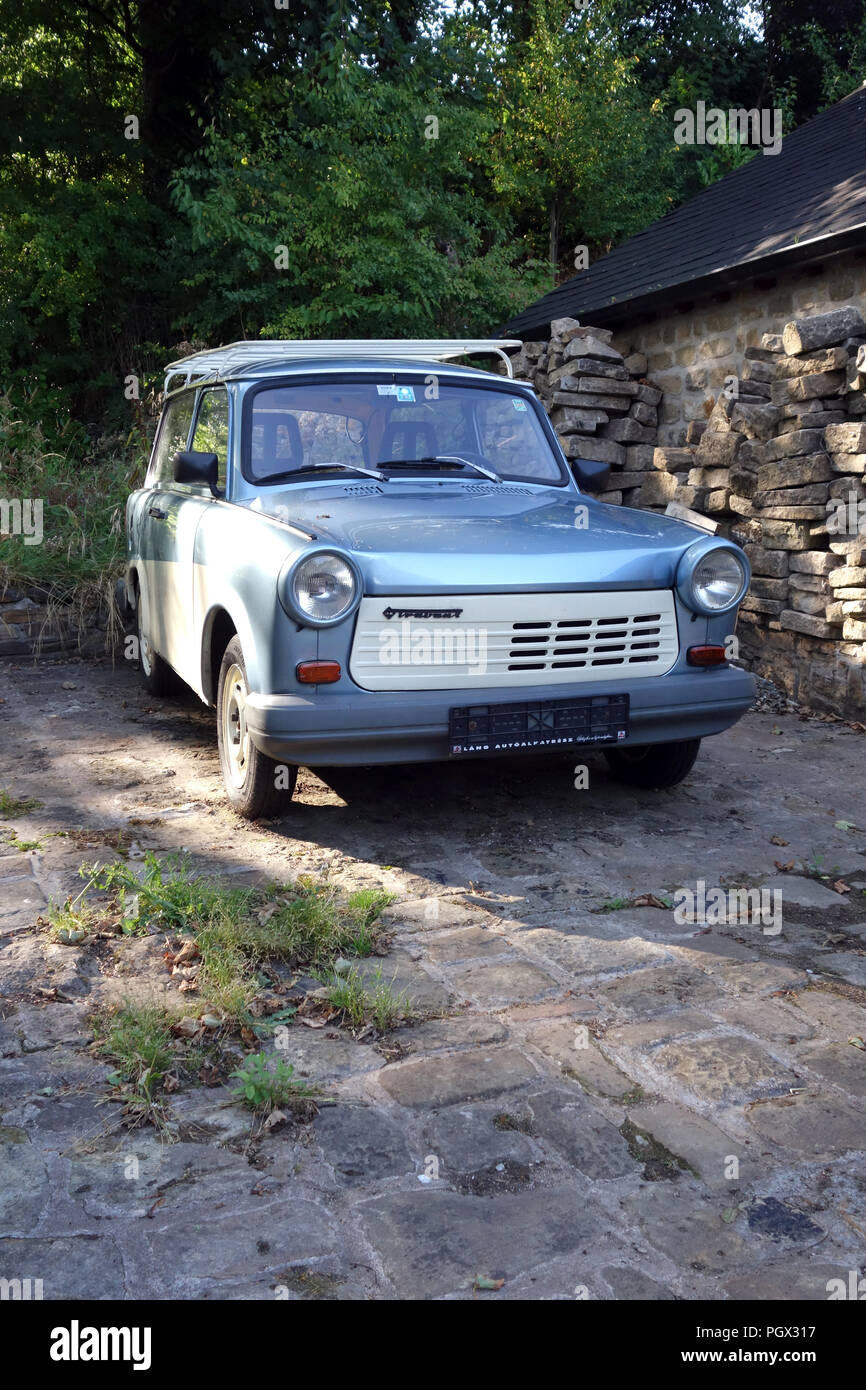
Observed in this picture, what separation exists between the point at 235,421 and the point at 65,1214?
375 cm

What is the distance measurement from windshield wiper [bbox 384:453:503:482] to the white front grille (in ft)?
4.27

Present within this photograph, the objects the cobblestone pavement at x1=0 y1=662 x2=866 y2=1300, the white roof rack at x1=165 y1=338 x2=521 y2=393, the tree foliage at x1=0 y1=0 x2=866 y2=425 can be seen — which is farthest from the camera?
the tree foliage at x1=0 y1=0 x2=866 y2=425


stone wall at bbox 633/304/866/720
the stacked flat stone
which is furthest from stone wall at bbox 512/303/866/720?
the stacked flat stone

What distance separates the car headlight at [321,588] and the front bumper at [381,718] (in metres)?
0.27

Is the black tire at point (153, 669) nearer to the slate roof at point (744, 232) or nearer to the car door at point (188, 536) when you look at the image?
the car door at point (188, 536)

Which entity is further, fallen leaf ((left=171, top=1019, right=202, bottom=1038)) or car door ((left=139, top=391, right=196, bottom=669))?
car door ((left=139, top=391, right=196, bottom=669))

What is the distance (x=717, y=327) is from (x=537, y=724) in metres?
6.57

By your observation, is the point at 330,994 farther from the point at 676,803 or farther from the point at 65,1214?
the point at 676,803

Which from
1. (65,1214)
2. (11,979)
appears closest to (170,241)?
(11,979)

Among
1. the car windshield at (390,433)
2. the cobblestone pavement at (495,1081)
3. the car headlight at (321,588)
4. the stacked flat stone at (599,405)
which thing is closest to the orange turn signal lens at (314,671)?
the car headlight at (321,588)

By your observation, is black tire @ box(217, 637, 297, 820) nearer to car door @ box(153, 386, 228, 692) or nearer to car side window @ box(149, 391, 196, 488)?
car door @ box(153, 386, 228, 692)

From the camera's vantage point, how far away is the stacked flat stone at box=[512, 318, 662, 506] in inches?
375

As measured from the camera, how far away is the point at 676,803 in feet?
16.5

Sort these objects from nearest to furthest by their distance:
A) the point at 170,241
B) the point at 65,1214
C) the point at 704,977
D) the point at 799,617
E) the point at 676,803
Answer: the point at 65,1214, the point at 704,977, the point at 676,803, the point at 799,617, the point at 170,241
